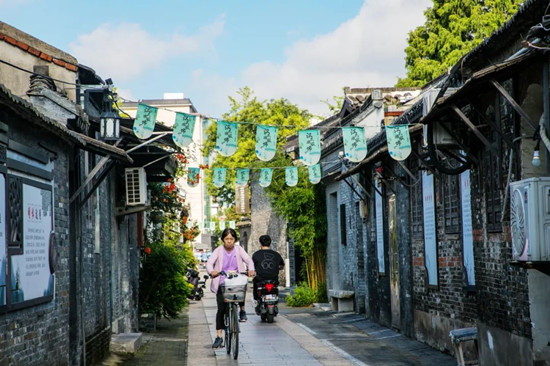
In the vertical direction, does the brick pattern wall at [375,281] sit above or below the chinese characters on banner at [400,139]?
below

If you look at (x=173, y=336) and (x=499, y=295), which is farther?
(x=173, y=336)

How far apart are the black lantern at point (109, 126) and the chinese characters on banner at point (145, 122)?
478 mm

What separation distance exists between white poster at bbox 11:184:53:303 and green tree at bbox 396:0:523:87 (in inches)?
1033

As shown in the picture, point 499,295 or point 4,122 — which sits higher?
point 4,122

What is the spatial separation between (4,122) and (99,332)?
547 cm

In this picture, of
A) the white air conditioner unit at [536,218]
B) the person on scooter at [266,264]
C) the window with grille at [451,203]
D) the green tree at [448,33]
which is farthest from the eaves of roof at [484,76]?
the green tree at [448,33]

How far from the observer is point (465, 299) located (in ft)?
38.9

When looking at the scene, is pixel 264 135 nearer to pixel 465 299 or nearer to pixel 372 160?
pixel 372 160

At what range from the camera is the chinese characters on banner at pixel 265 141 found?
1366 centimetres

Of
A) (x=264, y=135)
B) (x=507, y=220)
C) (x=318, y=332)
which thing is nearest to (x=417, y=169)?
(x=264, y=135)

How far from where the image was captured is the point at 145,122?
38.7 ft

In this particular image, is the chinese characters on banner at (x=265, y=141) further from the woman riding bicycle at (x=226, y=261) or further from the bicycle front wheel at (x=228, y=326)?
the bicycle front wheel at (x=228, y=326)

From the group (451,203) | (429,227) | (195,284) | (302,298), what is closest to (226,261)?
(429,227)

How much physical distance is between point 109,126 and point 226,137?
2380 millimetres
